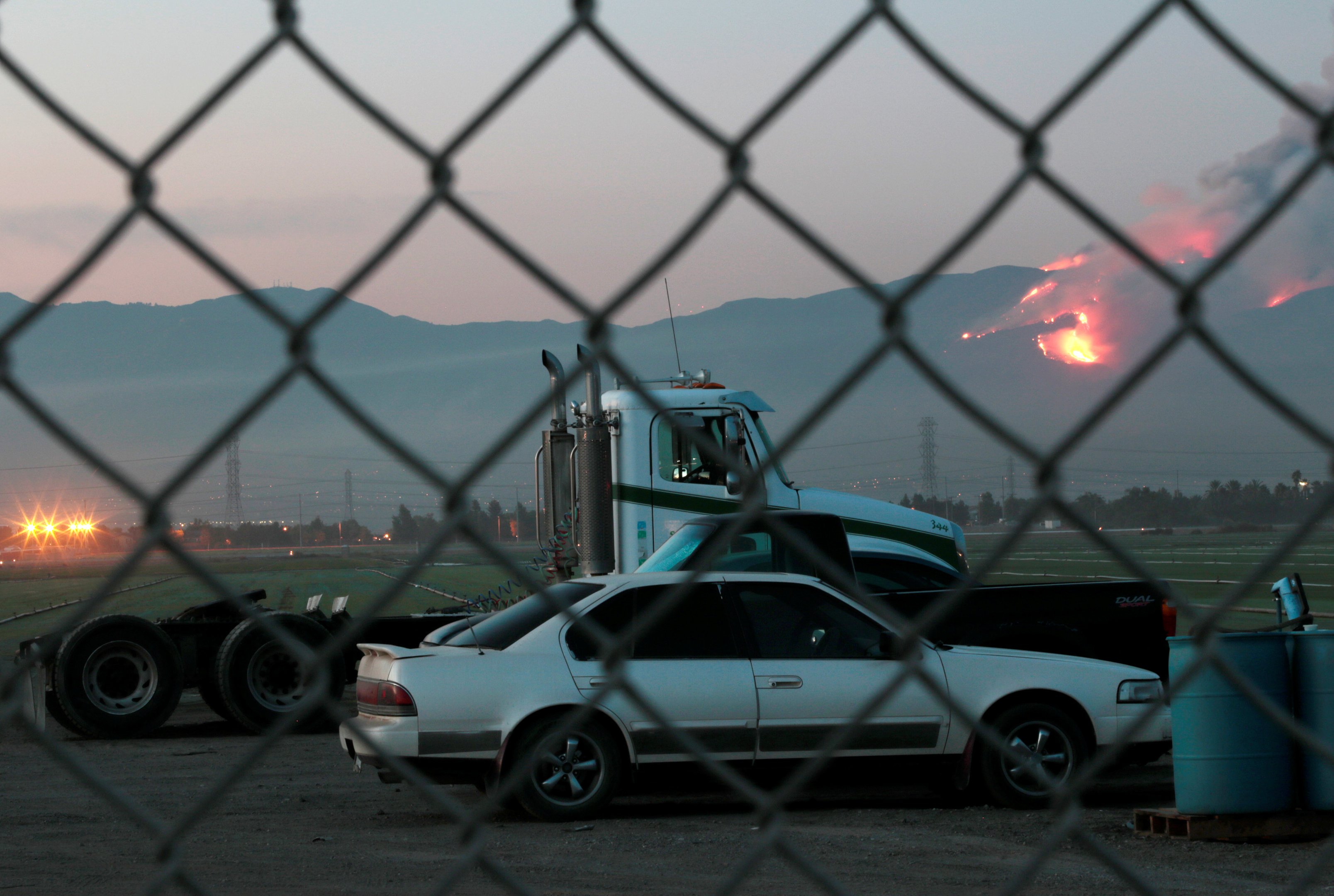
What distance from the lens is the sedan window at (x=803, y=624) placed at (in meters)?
8.38

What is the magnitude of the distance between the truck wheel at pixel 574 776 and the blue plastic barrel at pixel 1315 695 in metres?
3.82

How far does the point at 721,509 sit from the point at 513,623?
4820 mm

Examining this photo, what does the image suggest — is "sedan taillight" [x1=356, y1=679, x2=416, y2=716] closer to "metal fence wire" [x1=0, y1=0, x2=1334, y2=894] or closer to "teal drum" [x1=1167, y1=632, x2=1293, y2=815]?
"teal drum" [x1=1167, y1=632, x2=1293, y2=815]

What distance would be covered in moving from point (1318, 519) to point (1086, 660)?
25.0 feet

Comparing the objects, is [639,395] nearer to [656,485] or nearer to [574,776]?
[574,776]

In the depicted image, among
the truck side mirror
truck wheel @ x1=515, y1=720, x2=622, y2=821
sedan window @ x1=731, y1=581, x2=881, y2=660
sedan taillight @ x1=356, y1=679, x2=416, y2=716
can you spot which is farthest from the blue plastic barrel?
the truck side mirror

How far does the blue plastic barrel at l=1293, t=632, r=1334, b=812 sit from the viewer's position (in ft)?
22.5

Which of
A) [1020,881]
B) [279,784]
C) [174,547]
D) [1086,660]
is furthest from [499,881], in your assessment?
[279,784]

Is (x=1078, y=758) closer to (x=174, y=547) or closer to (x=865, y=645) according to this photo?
(x=865, y=645)

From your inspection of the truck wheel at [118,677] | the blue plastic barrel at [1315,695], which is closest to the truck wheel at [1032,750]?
the blue plastic barrel at [1315,695]

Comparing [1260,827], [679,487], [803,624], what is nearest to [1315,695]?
[1260,827]

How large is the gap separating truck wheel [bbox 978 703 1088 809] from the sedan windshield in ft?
8.88

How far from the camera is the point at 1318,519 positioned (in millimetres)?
1418

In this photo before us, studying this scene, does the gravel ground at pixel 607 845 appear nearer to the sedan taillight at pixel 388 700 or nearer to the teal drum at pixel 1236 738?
the teal drum at pixel 1236 738
